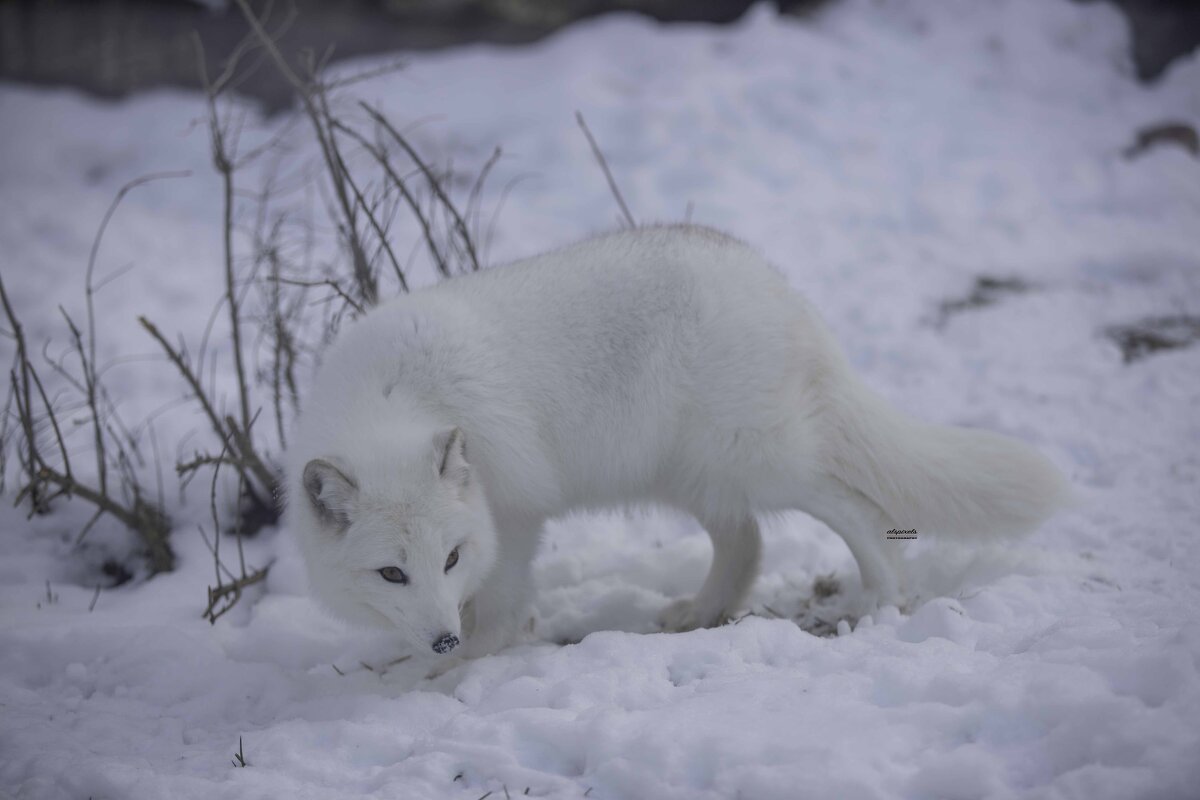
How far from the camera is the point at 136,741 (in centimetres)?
280

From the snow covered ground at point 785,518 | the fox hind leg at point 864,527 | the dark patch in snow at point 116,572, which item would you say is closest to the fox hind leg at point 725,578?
the snow covered ground at point 785,518

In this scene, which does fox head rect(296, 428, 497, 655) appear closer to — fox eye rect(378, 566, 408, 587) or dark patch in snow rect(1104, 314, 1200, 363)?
fox eye rect(378, 566, 408, 587)

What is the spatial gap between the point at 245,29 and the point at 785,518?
22.9ft

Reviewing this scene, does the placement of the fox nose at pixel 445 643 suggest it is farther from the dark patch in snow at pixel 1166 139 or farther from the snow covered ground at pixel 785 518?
the dark patch in snow at pixel 1166 139

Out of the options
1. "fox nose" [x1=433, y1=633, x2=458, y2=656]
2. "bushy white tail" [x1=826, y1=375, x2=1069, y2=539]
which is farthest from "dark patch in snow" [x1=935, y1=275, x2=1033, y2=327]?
"fox nose" [x1=433, y1=633, x2=458, y2=656]

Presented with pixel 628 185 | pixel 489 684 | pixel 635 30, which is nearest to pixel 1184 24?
pixel 635 30

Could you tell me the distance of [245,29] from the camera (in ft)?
26.9

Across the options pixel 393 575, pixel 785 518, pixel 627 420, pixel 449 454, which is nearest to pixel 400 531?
pixel 393 575

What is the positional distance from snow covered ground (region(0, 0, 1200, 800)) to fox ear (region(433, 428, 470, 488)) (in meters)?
0.65

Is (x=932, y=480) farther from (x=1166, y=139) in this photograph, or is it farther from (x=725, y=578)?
(x=1166, y=139)

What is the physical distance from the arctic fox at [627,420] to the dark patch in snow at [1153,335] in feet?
7.77

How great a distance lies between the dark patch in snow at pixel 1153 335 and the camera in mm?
5289

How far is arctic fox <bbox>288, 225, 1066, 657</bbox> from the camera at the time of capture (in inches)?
121

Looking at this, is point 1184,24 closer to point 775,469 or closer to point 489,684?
point 775,469
